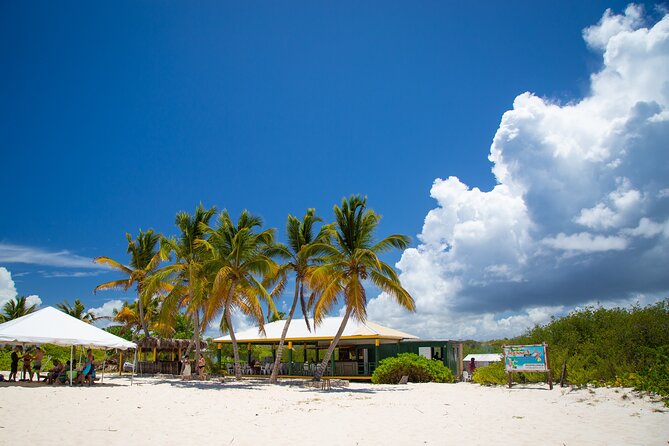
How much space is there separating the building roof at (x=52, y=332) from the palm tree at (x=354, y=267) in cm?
815

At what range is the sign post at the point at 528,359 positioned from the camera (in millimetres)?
17578

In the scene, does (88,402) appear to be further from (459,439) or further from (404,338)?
(404,338)

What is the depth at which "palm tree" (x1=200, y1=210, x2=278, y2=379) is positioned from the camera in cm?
2161

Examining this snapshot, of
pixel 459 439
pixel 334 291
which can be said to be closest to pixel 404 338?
pixel 334 291

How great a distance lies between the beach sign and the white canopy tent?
14.6m

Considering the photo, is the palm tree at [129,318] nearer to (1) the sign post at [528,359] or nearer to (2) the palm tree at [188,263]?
(2) the palm tree at [188,263]

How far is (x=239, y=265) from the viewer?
22.2 metres

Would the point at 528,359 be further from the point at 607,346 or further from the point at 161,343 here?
the point at 161,343

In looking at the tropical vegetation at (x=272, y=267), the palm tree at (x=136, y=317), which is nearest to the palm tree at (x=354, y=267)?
the tropical vegetation at (x=272, y=267)

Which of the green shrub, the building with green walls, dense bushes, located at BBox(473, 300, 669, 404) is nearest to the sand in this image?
dense bushes, located at BBox(473, 300, 669, 404)

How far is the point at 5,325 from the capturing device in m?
18.2

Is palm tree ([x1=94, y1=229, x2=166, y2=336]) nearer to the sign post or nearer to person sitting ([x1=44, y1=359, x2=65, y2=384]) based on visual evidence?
person sitting ([x1=44, y1=359, x2=65, y2=384])

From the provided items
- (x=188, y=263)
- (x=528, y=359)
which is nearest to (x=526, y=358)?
(x=528, y=359)

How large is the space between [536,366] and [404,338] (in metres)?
8.90
